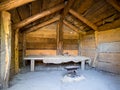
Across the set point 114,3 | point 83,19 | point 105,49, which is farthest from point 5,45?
point 105,49

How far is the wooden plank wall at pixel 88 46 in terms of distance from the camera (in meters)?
6.90

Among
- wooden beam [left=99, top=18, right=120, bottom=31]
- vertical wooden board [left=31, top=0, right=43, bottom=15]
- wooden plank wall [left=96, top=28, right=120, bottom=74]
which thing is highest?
vertical wooden board [left=31, top=0, right=43, bottom=15]

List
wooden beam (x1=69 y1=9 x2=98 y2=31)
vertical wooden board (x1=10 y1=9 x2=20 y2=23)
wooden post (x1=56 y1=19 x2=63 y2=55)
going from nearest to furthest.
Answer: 1. vertical wooden board (x1=10 y1=9 x2=20 y2=23)
2. wooden beam (x1=69 y1=9 x2=98 y2=31)
3. wooden post (x1=56 y1=19 x2=63 y2=55)

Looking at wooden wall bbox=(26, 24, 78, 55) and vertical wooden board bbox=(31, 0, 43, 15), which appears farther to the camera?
wooden wall bbox=(26, 24, 78, 55)

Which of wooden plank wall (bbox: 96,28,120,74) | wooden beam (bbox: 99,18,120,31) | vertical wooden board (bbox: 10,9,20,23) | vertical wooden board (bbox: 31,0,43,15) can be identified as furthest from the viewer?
wooden plank wall (bbox: 96,28,120,74)

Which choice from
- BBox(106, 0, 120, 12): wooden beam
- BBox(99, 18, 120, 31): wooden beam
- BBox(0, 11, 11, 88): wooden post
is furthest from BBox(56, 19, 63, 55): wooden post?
BBox(0, 11, 11, 88): wooden post

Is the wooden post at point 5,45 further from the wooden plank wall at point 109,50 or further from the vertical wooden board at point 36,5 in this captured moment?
the wooden plank wall at point 109,50

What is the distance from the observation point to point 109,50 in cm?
575

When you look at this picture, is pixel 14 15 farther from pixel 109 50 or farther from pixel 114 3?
pixel 109 50

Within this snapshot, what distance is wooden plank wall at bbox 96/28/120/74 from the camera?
535 cm

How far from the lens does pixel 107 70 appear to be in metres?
5.84

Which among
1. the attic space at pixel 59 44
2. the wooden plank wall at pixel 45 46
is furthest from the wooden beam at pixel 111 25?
the wooden plank wall at pixel 45 46

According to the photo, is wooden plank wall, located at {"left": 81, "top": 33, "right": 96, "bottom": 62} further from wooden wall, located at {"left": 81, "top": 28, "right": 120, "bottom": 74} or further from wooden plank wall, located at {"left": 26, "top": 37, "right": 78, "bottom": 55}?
wooden plank wall, located at {"left": 26, "top": 37, "right": 78, "bottom": 55}

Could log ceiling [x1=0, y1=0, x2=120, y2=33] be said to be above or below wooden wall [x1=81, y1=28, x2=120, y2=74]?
above
